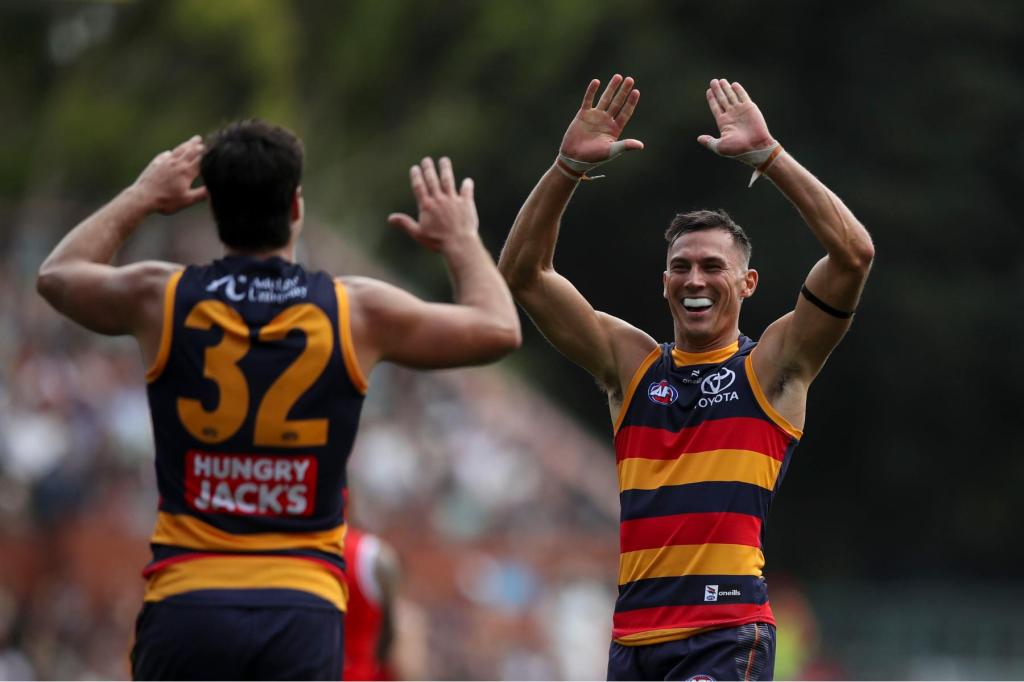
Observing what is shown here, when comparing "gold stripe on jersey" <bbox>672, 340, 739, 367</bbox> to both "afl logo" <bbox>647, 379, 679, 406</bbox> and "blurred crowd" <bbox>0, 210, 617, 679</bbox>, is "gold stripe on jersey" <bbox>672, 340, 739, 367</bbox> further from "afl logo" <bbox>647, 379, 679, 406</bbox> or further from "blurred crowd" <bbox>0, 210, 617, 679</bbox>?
"blurred crowd" <bbox>0, 210, 617, 679</bbox>

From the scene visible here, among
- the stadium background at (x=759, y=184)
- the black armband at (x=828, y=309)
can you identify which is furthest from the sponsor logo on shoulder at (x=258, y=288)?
the stadium background at (x=759, y=184)

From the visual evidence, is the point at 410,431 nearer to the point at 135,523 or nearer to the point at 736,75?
the point at 135,523

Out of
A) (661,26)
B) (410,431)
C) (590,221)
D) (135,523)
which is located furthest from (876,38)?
(135,523)

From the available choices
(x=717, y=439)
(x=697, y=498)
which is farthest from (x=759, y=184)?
(x=697, y=498)

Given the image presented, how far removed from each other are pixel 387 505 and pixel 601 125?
13973 mm

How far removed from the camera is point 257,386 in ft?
16.3

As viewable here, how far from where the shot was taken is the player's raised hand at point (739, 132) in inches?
247

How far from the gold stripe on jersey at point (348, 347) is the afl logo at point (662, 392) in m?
1.79

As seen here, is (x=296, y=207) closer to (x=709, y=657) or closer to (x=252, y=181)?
(x=252, y=181)

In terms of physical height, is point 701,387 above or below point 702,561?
above

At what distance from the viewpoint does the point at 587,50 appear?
40500mm

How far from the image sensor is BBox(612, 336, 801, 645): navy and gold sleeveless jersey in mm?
6203

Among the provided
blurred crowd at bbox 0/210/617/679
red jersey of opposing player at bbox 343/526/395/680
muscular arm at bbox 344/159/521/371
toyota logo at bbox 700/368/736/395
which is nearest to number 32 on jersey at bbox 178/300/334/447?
muscular arm at bbox 344/159/521/371

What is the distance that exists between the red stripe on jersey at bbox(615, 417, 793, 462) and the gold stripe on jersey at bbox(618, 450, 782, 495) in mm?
24
